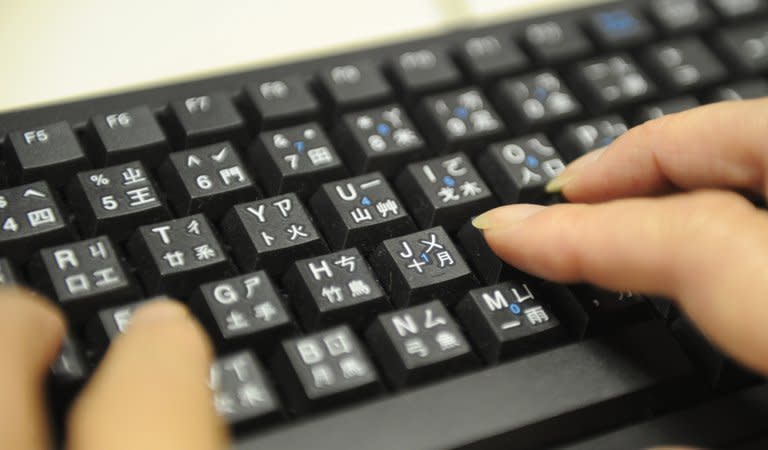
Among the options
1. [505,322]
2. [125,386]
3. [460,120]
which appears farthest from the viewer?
[460,120]

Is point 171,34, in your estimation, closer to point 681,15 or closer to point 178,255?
point 178,255

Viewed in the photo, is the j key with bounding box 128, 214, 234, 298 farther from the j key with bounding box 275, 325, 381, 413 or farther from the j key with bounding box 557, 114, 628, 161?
the j key with bounding box 557, 114, 628, 161

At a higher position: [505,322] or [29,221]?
[29,221]

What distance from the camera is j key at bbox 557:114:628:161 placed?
632mm

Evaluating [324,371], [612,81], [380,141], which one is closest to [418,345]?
[324,371]

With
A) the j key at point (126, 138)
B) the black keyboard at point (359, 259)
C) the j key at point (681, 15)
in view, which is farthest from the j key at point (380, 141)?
the j key at point (681, 15)

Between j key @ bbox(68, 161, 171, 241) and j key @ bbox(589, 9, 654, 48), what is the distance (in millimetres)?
334

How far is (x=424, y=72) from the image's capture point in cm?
66

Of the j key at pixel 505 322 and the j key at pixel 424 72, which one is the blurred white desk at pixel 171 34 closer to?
the j key at pixel 424 72

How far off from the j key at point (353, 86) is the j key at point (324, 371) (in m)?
0.18

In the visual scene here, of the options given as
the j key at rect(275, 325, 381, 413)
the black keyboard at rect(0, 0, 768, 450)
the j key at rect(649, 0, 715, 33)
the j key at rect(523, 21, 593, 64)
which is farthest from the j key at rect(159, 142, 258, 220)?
the j key at rect(649, 0, 715, 33)

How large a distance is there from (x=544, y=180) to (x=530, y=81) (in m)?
0.09

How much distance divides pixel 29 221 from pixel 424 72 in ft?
0.88

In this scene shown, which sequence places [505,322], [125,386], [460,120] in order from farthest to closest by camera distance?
[460,120] → [505,322] → [125,386]
